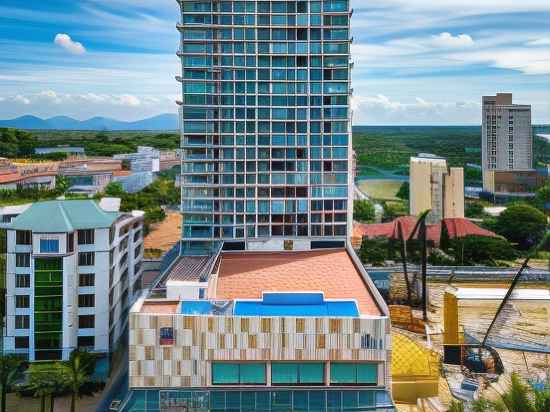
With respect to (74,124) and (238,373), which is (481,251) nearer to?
(238,373)

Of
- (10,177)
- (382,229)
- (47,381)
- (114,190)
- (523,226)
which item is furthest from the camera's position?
(114,190)

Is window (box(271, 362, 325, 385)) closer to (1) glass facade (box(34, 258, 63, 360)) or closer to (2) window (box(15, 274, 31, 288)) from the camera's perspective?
(1) glass facade (box(34, 258, 63, 360))

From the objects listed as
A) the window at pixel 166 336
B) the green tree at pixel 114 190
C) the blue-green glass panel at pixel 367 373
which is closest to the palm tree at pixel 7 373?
the window at pixel 166 336

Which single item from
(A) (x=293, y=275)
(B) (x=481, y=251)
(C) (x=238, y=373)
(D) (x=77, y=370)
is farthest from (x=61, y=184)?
(C) (x=238, y=373)

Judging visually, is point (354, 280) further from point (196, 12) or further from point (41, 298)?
point (196, 12)

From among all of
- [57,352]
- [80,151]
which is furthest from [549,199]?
[80,151]

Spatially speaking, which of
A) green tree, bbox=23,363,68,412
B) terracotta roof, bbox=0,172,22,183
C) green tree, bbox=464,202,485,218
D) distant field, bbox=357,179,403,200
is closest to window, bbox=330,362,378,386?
green tree, bbox=23,363,68,412

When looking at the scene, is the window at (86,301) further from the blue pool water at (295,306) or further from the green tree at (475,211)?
the green tree at (475,211)
